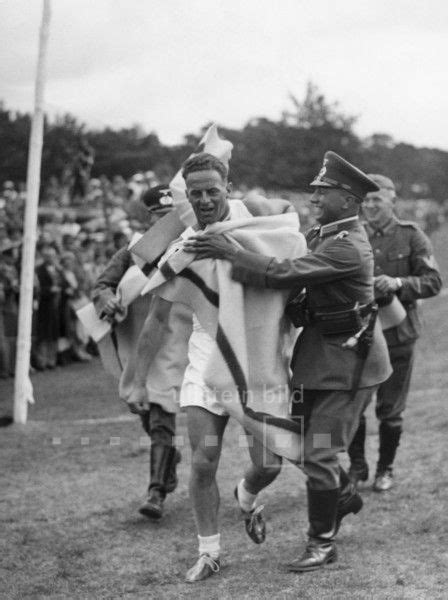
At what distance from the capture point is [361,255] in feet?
16.4

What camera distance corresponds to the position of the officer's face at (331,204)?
515 centimetres

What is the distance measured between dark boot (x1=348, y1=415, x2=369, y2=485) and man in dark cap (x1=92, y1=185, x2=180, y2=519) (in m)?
1.24

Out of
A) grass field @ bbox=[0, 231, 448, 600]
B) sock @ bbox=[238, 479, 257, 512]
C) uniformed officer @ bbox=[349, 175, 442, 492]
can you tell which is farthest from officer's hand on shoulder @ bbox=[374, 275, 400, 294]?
sock @ bbox=[238, 479, 257, 512]

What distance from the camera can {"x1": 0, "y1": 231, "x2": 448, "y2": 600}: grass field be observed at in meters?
4.75

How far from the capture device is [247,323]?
488 cm

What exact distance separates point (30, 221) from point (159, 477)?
390 centimetres

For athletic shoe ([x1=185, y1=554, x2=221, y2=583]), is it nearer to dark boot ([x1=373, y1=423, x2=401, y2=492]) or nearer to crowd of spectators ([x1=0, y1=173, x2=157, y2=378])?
dark boot ([x1=373, y1=423, x2=401, y2=492])

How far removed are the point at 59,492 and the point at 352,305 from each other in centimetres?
285

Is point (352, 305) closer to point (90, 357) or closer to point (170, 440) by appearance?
point (170, 440)

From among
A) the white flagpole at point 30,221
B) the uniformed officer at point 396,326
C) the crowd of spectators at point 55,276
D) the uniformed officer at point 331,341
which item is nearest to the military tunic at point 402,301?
the uniformed officer at point 396,326

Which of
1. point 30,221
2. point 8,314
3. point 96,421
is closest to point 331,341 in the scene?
point 30,221

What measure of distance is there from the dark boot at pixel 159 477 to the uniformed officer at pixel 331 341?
51.4 inches

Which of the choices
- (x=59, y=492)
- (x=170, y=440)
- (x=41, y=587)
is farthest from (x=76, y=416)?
(x=41, y=587)

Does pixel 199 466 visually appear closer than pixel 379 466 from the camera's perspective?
Yes
